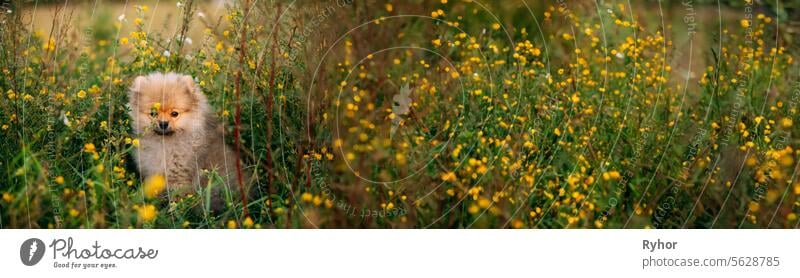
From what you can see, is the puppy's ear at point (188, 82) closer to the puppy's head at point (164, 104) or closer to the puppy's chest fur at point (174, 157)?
the puppy's head at point (164, 104)

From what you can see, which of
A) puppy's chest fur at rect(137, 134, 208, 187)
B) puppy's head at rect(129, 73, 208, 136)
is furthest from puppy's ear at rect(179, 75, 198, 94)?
puppy's chest fur at rect(137, 134, 208, 187)

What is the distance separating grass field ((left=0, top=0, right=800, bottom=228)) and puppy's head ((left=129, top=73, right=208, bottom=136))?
0.09 meters

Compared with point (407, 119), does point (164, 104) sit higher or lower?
higher

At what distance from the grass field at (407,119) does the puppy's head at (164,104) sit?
0.30 feet

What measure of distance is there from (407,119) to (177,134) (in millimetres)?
1027

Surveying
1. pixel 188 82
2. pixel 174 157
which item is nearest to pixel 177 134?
pixel 174 157

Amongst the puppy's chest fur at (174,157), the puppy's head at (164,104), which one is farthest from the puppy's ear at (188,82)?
the puppy's chest fur at (174,157)

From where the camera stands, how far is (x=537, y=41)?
491 cm

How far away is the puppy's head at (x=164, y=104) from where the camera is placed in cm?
465

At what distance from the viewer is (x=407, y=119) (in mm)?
4598

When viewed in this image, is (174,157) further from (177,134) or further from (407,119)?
(407,119)
